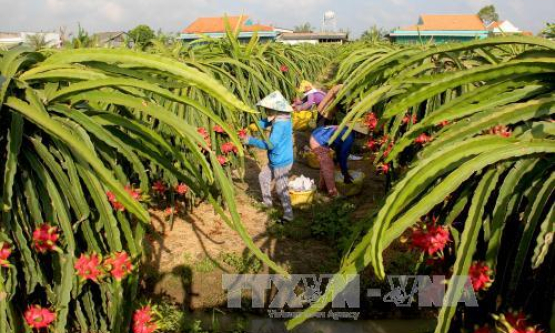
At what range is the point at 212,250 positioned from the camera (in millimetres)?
→ 4168

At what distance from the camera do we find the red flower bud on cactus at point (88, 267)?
161cm

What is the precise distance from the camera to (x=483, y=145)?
1360 millimetres

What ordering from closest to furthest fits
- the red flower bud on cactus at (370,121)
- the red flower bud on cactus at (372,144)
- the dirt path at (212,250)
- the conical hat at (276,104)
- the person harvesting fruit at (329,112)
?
1. the dirt path at (212,250)
2. the red flower bud on cactus at (372,144)
3. the red flower bud on cactus at (370,121)
4. the conical hat at (276,104)
5. the person harvesting fruit at (329,112)

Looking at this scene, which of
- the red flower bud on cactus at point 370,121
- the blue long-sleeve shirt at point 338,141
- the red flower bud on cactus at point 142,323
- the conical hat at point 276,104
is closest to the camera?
the red flower bud on cactus at point 142,323

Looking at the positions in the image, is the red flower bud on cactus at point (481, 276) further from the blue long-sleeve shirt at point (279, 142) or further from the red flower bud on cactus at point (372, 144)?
the blue long-sleeve shirt at point (279, 142)

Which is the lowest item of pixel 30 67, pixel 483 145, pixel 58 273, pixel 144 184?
pixel 58 273

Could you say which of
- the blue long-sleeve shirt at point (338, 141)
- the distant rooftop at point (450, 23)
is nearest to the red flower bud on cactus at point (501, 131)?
the blue long-sleeve shirt at point (338, 141)

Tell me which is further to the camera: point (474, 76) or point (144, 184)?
point (144, 184)

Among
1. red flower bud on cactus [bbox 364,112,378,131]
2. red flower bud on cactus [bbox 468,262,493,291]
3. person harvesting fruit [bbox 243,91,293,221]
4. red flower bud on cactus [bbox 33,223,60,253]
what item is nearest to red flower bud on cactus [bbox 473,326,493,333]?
red flower bud on cactus [bbox 468,262,493,291]

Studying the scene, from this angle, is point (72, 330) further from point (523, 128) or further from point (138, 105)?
point (523, 128)

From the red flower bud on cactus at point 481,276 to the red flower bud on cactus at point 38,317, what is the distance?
1441 millimetres

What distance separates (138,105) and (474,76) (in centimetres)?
118

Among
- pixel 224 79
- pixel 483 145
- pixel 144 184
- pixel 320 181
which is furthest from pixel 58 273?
pixel 320 181

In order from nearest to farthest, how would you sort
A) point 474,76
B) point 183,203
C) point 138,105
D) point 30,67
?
1. point 474,76
2. point 138,105
3. point 30,67
4. point 183,203
